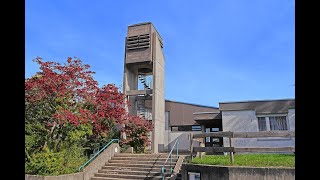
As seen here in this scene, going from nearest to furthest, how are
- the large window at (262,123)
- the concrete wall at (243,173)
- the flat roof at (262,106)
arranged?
the concrete wall at (243,173) → the flat roof at (262,106) → the large window at (262,123)

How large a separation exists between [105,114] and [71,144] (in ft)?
10.1

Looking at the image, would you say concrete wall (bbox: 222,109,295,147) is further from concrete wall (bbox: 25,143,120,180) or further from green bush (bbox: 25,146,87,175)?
green bush (bbox: 25,146,87,175)

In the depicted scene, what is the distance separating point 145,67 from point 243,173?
14.5 metres

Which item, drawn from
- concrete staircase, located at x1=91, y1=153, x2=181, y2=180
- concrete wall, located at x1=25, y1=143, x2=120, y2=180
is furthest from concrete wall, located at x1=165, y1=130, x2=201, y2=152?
concrete staircase, located at x1=91, y1=153, x2=181, y2=180

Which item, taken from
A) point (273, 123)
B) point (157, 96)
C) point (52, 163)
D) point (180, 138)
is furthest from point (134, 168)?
point (180, 138)

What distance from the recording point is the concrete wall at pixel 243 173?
7.16m

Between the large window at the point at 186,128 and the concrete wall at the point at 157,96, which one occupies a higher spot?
the concrete wall at the point at 157,96

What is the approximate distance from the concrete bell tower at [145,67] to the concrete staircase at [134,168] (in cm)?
522

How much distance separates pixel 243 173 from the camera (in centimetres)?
764

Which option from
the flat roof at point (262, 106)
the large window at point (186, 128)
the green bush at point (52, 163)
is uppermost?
the flat roof at point (262, 106)

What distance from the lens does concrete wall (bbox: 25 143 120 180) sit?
392 inches

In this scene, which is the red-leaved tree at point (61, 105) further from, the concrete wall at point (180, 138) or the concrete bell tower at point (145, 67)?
the concrete wall at point (180, 138)

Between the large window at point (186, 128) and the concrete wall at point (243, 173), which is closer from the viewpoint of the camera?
the concrete wall at point (243, 173)

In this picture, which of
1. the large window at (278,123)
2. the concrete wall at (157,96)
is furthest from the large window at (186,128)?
the large window at (278,123)
